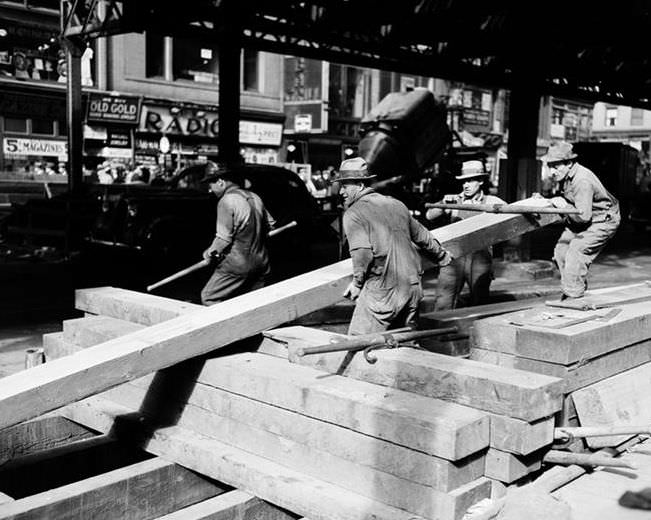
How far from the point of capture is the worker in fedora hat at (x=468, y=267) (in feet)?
26.0

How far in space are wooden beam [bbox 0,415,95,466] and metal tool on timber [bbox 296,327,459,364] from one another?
2.49 meters

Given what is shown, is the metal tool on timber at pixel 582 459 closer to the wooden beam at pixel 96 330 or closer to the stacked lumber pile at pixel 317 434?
the stacked lumber pile at pixel 317 434

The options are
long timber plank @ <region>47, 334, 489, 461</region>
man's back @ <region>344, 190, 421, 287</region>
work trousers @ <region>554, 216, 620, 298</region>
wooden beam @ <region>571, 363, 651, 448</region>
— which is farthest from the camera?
work trousers @ <region>554, 216, 620, 298</region>

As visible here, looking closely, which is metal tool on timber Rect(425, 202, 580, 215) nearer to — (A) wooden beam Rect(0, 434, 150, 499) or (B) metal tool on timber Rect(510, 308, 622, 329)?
(B) metal tool on timber Rect(510, 308, 622, 329)

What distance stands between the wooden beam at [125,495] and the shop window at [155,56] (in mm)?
26499

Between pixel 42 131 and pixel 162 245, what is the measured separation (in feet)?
50.5

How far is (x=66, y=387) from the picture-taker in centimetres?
451

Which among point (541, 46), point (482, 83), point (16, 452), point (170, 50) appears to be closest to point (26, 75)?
point (170, 50)

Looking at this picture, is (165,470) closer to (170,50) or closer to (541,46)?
(541,46)

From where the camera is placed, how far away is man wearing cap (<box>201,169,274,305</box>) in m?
7.58

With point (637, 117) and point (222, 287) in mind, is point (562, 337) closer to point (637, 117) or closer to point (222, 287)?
point (222, 287)

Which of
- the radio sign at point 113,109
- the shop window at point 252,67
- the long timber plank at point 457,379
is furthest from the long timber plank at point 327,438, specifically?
the shop window at point 252,67

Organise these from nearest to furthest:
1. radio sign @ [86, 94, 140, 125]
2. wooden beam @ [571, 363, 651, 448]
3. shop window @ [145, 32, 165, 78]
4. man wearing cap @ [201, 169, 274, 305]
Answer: wooden beam @ [571, 363, 651, 448] → man wearing cap @ [201, 169, 274, 305] → radio sign @ [86, 94, 140, 125] → shop window @ [145, 32, 165, 78]

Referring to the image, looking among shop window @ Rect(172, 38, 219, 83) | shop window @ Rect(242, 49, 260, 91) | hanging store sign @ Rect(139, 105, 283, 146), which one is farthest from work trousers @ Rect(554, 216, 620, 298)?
shop window @ Rect(242, 49, 260, 91)
